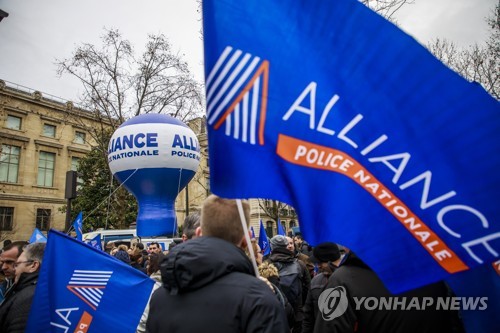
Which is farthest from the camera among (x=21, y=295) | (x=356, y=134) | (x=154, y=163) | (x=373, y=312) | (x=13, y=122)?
(x=13, y=122)

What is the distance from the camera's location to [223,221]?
1.78 meters

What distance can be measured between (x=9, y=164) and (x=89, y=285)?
34704mm

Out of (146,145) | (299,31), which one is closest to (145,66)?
(146,145)

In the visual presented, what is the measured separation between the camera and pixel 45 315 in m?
2.66

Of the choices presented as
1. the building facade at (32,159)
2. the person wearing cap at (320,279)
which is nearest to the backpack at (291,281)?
the person wearing cap at (320,279)

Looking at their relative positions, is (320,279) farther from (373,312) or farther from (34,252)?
(34,252)

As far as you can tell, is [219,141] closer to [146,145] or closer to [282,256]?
[282,256]

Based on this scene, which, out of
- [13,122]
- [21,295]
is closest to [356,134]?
[21,295]

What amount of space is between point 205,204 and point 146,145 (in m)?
10.9

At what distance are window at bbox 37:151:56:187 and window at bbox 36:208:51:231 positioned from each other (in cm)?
Answer: 249

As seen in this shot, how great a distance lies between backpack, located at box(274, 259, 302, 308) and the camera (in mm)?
4324

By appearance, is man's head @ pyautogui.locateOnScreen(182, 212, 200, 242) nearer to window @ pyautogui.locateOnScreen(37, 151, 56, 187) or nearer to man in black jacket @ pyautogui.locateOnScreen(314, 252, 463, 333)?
man in black jacket @ pyautogui.locateOnScreen(314, 252, 463, 333)

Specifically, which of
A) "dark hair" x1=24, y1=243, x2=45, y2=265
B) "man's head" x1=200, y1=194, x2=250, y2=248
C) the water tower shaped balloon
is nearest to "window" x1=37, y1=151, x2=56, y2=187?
the water tower shaped balloon

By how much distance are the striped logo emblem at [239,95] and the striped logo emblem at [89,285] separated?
199cm
